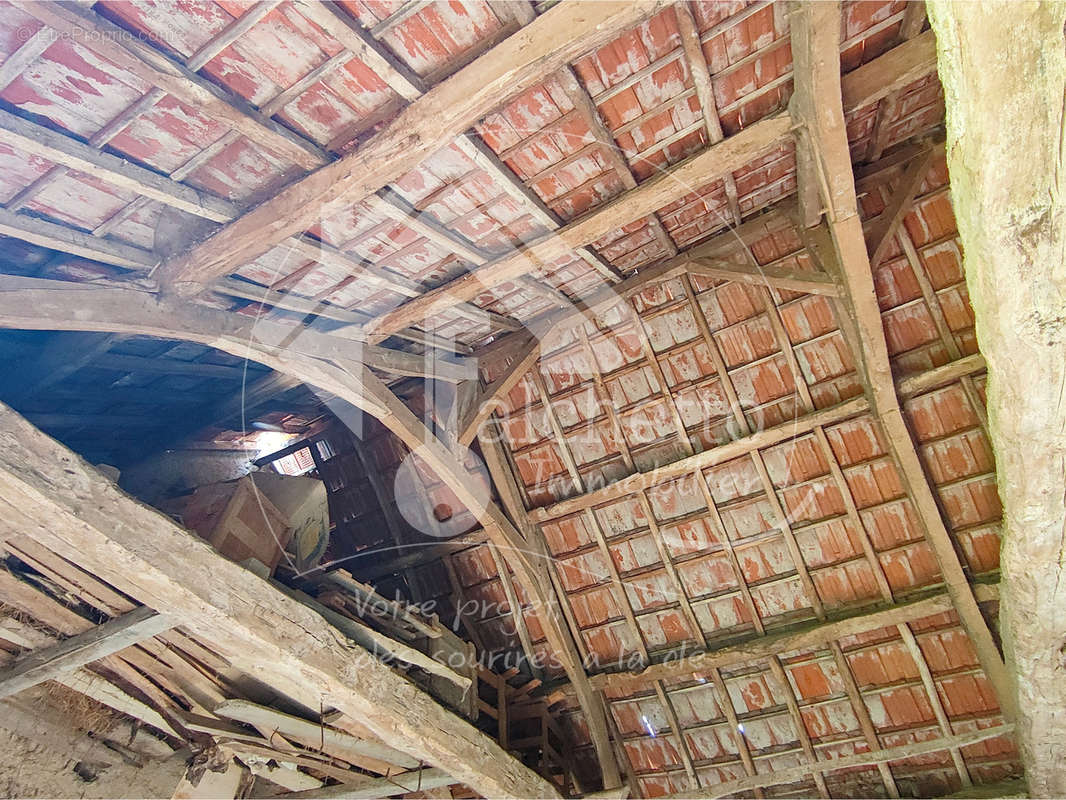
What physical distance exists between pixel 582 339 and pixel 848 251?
2030mm

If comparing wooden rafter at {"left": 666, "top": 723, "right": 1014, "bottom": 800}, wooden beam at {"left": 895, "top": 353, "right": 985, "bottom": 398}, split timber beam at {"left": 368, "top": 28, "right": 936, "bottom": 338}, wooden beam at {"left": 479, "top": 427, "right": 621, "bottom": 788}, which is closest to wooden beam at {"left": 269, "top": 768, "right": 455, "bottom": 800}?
wooden beam at {"left": 479, "top": 427, "right": 621, "bottom": 788}

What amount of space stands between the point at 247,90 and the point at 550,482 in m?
3.66

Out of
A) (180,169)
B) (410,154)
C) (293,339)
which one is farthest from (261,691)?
(410,154)

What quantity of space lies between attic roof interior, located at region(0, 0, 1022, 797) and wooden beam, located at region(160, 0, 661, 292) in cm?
2

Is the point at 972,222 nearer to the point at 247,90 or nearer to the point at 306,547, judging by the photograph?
the point at 247,90

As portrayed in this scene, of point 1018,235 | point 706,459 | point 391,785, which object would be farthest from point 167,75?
point 391,785

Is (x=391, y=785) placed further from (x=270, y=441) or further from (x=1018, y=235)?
(x=1018, y=235)

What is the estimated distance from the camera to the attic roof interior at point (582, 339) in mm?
2404

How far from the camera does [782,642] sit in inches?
182

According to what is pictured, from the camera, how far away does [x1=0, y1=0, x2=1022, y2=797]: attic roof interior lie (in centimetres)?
240

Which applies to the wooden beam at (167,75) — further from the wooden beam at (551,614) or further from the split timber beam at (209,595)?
the wooden beam at (551,614)

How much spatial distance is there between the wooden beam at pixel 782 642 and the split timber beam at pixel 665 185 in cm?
334

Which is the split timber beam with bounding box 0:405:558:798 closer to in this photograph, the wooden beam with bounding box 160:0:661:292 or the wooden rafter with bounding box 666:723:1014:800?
the wooden beam with bounding box 160:0:661:292

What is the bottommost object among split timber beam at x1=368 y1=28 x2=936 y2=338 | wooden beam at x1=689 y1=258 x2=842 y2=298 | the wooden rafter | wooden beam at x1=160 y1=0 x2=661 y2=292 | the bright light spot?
the wooden rafter
